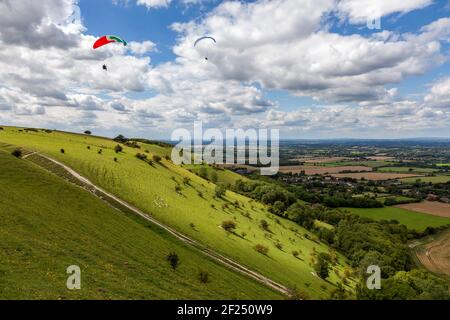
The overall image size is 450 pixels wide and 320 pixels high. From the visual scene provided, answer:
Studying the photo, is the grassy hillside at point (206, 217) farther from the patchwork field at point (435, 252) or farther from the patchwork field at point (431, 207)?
the patchwork field at point (431, 207)

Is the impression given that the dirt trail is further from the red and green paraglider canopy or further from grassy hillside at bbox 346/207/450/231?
grassy hillside at bbox 346/207/450/231

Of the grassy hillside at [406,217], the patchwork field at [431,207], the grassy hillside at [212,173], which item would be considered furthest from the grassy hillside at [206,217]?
the patchwork field at [431,207]

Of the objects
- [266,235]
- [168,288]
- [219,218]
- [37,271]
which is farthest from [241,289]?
[266,235]

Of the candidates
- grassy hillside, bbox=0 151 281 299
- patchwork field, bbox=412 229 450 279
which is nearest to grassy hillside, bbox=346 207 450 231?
patchwork field, bbox=412 229 450 279

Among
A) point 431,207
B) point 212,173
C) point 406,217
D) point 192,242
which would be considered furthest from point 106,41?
point 431,207
